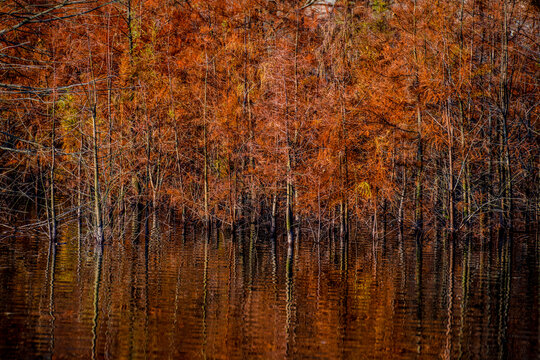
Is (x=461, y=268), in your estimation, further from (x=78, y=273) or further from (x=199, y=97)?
(x=199, y=97)

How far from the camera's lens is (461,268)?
65.2 ft

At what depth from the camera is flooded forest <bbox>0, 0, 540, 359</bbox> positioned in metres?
11.7

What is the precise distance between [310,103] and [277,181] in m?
4.47

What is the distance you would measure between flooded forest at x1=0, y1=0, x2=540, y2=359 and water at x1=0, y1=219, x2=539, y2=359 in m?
0.07

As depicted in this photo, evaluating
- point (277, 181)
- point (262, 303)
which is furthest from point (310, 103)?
point (262, 303)

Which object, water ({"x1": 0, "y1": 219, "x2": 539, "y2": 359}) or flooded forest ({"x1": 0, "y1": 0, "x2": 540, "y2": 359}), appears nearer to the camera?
water ({"x1": 0, "y1": 219, "x2": 539, "y2": 359})

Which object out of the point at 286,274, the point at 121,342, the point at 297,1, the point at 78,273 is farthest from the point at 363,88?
the point at 121,342

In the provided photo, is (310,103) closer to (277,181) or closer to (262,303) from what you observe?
(277,181)

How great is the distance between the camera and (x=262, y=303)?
→ 46.2ft

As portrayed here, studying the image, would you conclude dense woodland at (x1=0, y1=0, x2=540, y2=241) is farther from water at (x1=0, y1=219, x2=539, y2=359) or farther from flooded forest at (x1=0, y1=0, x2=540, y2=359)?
water at (x1=0, y1=219, x2=539, y2=359)

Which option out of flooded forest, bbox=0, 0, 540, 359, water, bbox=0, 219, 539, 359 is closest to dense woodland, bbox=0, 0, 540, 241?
flooded forest, bbox=0, 0, 540, 359

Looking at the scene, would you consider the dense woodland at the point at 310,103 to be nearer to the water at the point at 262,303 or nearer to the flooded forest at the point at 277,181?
the flooded forest at the point at 277,181

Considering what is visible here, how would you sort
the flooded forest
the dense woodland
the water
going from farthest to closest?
the dense woodland → the flooded forest → the water

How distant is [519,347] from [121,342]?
21.1ft
